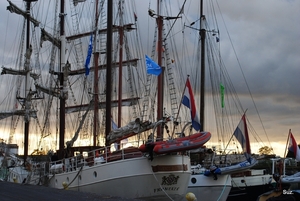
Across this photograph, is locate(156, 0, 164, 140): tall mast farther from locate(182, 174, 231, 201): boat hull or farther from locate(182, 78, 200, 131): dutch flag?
locate(182, 174, 231, 201): boat hull

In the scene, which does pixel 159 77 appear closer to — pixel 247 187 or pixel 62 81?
pixel 62 81

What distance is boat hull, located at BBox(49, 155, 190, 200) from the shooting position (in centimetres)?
2131

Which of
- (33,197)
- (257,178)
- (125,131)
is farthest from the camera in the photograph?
(257,178)

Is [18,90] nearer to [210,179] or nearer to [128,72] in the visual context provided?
[128,72]

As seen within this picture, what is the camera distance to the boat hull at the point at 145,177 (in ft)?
69.9

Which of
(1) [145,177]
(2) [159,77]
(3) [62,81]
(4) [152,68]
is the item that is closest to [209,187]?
(1) [145,177]

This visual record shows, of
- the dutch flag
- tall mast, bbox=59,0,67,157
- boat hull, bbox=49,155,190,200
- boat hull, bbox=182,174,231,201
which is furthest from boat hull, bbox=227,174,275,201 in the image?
tall mast, bbox=59,0,67,157

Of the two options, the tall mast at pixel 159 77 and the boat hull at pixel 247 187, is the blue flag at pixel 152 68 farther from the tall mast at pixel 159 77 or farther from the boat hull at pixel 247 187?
the boat hull at pixel 247 187

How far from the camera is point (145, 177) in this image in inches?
838

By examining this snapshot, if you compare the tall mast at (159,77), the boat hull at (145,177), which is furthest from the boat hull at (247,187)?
the boat hull at (145,177)

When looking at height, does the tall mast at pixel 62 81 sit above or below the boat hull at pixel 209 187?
above

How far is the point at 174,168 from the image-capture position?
71.2 ft

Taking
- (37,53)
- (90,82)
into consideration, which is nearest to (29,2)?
(37,53)

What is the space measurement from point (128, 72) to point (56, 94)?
13.3m
